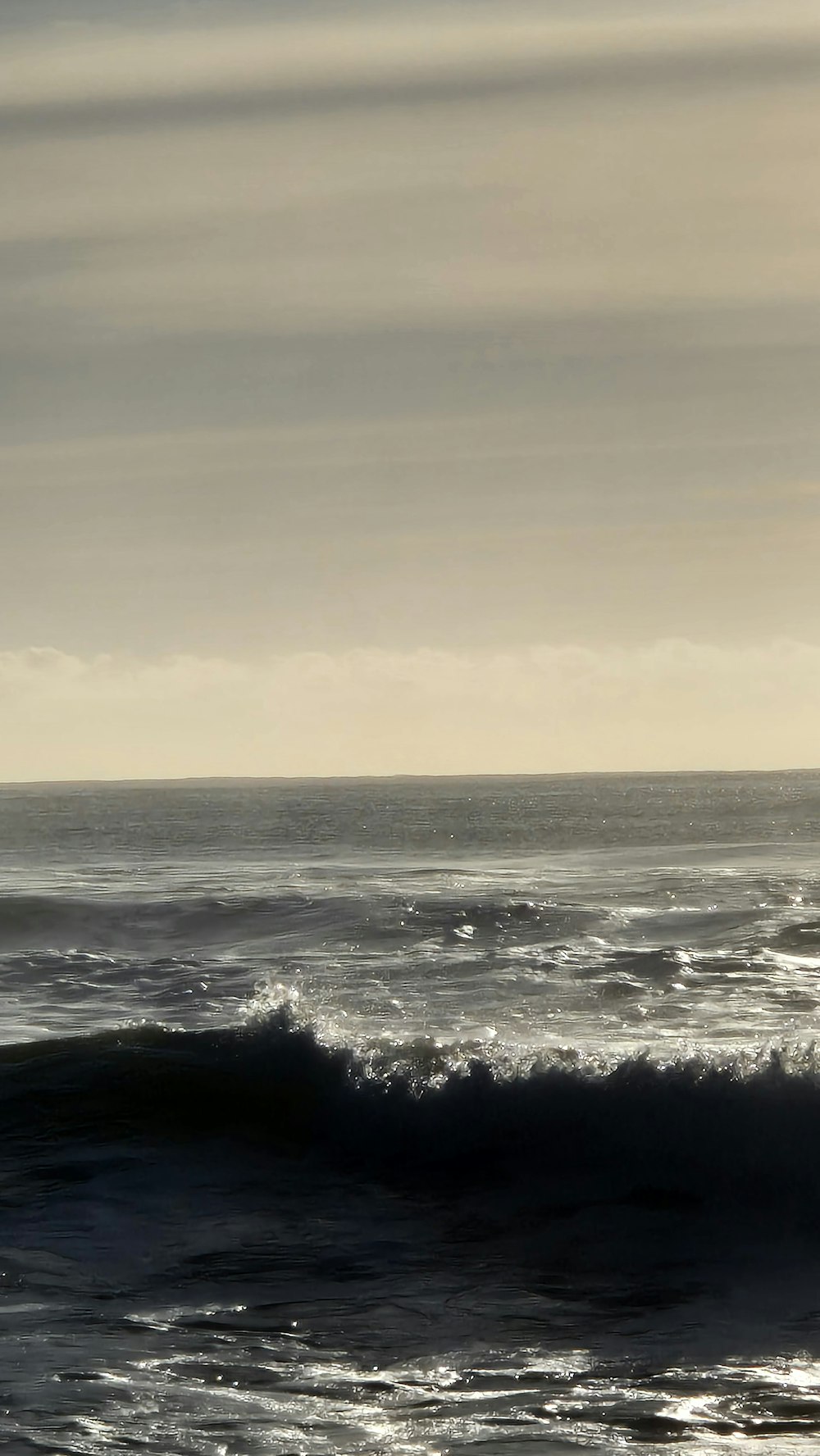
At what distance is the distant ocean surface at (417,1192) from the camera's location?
278 inches

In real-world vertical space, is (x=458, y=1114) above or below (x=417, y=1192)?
above

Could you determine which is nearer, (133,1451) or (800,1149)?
(133,1451)

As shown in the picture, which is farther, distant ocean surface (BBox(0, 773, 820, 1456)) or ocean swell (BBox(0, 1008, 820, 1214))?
ocean swell (BBox(0, 1008, 820, 1214))

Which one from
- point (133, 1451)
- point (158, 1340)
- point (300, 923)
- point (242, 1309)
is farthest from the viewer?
point (300, 923)

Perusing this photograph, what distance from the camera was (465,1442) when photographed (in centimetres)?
654

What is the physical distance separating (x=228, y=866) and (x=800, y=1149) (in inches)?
1403

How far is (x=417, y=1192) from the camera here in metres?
11.4

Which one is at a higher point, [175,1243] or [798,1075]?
[798,1075]

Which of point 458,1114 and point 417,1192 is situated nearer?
point 417,1192

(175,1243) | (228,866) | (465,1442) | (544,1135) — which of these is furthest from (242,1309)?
(228,866)

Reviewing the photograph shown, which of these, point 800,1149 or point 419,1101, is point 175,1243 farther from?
point 800,1149

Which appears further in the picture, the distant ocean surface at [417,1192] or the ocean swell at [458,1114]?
the ocean swell at [458,1114]

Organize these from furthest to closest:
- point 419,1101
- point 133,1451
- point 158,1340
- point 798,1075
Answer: point 419,1101
point 798,1075
point 158,1340
point 133,1451

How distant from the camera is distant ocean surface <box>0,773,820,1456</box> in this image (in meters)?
7.07
